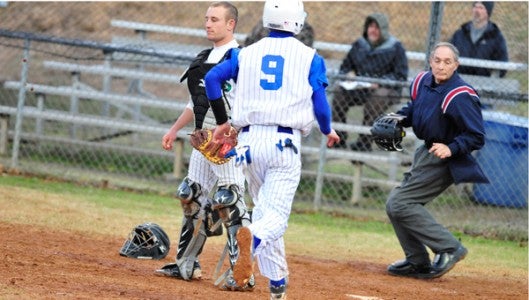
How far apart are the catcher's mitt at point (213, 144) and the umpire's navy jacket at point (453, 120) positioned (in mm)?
2284

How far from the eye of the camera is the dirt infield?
640cm

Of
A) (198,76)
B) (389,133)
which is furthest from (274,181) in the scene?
(389,133)

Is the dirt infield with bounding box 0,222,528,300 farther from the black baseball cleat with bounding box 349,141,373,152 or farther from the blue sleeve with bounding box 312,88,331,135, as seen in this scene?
the black baseball cleat with bounding box 349,141,373,152

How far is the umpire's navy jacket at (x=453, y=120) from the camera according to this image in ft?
26.5

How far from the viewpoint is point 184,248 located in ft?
24.2

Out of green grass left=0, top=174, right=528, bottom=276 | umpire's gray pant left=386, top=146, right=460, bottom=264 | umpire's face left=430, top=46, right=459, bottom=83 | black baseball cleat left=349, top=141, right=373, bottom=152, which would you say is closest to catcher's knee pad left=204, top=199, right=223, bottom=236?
umpire's gray pant left=386, top=146, right=460, bottom=264

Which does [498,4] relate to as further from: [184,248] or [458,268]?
[184,248]

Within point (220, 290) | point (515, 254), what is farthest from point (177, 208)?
point (220, 290)

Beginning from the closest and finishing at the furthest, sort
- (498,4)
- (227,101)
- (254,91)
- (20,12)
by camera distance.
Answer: (254,91) < (227,101) < (498,4) < (20,12)

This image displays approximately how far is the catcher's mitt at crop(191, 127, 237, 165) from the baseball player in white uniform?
40 mm

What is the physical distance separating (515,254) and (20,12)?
11985 millimetres

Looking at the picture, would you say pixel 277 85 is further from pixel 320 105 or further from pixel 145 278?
pixel 145 278

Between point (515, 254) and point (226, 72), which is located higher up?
point (226, 72)

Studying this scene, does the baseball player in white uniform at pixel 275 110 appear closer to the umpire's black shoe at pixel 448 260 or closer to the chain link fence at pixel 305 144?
the umpire's black shoe at pixel 448 260
